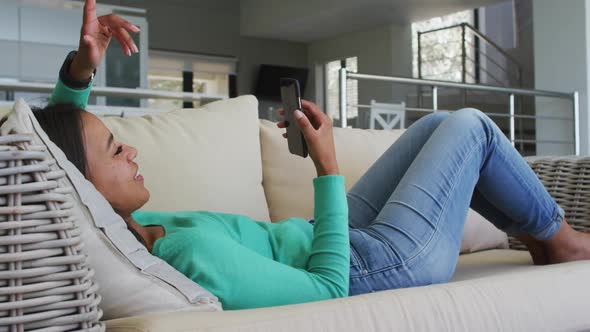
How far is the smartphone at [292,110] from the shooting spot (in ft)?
3.93

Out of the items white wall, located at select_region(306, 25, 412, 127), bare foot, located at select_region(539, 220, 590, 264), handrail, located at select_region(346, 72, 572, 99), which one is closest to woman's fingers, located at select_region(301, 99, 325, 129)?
bare foot, located at select_region(539, 220, 590, 264)

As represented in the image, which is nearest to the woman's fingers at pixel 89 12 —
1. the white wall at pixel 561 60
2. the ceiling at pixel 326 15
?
the white wall at pixel 561 60

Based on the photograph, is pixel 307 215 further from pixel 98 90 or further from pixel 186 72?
pixel 186 72

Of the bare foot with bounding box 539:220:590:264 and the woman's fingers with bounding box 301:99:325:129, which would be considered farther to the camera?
the bare foot with bounding box 539:220:590:264

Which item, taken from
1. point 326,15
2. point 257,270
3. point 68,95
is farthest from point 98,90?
point 326,15

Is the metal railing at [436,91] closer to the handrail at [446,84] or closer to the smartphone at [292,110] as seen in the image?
the handrail at [446,84]

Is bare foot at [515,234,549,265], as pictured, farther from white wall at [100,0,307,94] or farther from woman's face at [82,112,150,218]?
white wall at [100,0,307,94]

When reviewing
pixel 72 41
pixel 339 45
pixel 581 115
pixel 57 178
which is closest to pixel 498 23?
pixel 339 45

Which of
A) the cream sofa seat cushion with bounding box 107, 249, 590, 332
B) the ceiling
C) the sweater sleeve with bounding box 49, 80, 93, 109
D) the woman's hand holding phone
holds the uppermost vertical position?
the ceiling

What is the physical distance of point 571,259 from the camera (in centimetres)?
153

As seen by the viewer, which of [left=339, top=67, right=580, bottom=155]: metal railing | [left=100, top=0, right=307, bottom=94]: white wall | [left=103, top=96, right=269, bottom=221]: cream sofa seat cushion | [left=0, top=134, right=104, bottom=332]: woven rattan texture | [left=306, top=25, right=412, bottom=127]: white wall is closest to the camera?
[left=0, top=134, right=104, bottom=332]: woven rattan texture

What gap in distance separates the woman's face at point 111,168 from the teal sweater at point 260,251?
0.09m

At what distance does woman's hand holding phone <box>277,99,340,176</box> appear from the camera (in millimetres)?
1152

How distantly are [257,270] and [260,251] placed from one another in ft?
0.75
